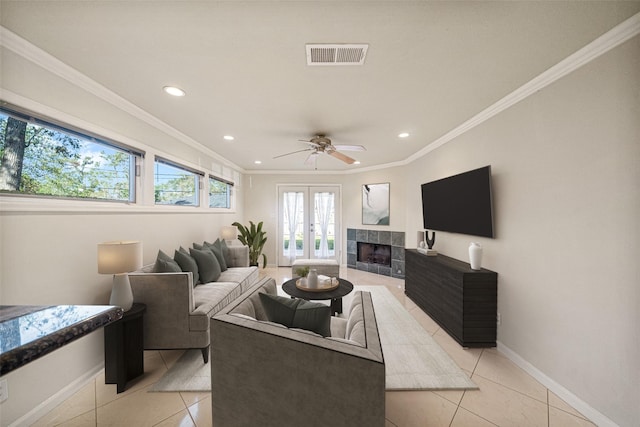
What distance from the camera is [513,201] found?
2379 millimetres

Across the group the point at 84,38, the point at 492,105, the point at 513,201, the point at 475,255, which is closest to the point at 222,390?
the point at 84,38

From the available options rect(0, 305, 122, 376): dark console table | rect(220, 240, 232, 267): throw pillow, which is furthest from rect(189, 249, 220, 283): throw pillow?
rect(0, 305, 122, 376): dark console table

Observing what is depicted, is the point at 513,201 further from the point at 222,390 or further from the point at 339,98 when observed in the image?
the point at 222,390

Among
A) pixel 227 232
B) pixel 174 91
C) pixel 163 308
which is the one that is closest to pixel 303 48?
pixel 174 91

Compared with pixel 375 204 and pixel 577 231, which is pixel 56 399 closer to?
pixel 577 231

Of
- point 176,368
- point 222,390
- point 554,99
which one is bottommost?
point 176,368

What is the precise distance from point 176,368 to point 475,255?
329 centimetres

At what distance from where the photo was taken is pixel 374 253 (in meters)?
5.84

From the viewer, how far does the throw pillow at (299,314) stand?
4.80ft

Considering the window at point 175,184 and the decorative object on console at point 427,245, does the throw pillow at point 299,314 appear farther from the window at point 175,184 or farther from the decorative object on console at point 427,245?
the decorative object on console at point 427,245

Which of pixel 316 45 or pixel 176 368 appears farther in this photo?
pixel 176 368

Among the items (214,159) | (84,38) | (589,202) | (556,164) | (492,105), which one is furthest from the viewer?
(214,159)

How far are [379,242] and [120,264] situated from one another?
483 centimetres

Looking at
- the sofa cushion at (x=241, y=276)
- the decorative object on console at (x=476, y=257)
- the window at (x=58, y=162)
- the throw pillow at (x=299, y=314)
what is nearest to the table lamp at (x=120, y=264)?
the window at (x=58, y=162)
